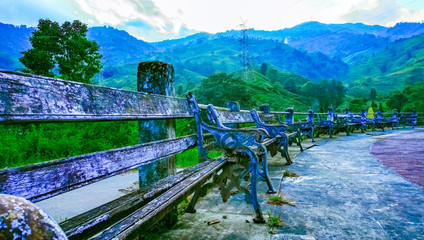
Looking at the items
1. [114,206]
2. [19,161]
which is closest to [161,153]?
[114,206]

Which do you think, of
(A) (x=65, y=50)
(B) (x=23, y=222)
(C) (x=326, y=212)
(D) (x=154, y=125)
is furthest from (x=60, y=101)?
(A) (x=65, y=50)

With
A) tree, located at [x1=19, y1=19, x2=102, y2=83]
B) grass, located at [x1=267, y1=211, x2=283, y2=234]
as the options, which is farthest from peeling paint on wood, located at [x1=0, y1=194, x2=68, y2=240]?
tree, located at [x1=19, y1=19, x2=102, y2=83]

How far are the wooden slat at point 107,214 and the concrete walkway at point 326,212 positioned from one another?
75 cm

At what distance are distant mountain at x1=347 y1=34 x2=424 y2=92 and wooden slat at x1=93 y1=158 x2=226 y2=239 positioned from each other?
127 m

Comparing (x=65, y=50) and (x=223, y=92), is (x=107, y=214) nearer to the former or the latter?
(x=223, y=92)

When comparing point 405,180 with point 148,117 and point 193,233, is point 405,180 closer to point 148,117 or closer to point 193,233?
point 193,233

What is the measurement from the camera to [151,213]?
1.13 metres

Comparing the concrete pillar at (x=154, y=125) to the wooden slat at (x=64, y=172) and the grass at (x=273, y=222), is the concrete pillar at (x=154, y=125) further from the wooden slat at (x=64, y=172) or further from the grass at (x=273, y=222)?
the grass at (x=273, y=222)

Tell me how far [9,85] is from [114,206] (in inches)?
27.8

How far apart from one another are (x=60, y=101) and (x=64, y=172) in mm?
314

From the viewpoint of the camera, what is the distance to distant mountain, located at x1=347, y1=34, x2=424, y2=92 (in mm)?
110062

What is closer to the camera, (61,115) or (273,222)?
(61,115)

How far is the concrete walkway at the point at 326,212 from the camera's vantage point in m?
2.01

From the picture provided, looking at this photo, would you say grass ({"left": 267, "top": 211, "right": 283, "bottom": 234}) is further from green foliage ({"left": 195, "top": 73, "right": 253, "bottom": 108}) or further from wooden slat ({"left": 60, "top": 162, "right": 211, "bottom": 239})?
green foliage ({"left": 195, "top": 73, "right": 253, "bottom": 108})
